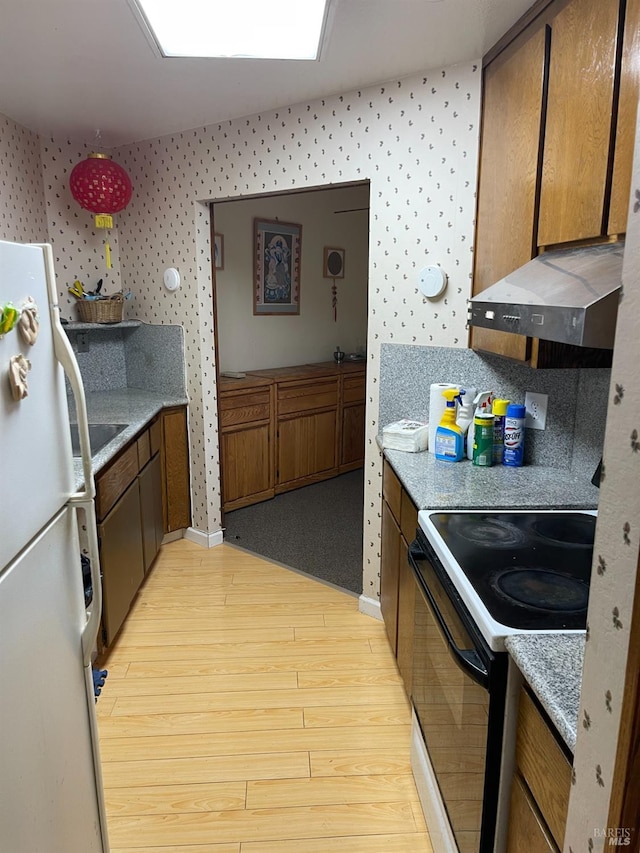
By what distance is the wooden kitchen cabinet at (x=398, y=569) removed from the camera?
2.03m

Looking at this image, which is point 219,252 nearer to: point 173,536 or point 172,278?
point 172,278

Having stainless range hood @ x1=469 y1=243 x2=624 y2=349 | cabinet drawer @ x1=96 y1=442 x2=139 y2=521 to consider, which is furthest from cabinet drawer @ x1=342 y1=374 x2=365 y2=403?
stainless range hood @ x1=469 y1=243 x2=624 y2=349

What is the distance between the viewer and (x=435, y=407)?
7.47ft

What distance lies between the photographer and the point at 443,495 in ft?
6.02

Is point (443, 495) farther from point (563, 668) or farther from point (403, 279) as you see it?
point (403, 279)

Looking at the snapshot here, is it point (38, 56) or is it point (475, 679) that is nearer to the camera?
point (475, 679)

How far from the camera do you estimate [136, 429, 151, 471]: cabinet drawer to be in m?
2.96

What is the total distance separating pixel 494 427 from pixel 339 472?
2.87 metres

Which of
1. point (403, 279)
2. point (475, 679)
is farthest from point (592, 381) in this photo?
point (475, 679)

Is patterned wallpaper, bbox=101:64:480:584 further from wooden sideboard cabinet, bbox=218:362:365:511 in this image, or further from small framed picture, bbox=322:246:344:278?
small framed picture, bbox=322:246:344:278

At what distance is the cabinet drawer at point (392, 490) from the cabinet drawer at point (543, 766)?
1.14m

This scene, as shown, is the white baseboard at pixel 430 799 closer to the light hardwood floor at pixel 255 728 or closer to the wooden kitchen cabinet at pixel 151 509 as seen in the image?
the light hardwood floor at pixel 255 728

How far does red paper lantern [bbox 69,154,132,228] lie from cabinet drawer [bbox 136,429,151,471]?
1.18 meters

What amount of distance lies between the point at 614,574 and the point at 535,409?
1728 mm
